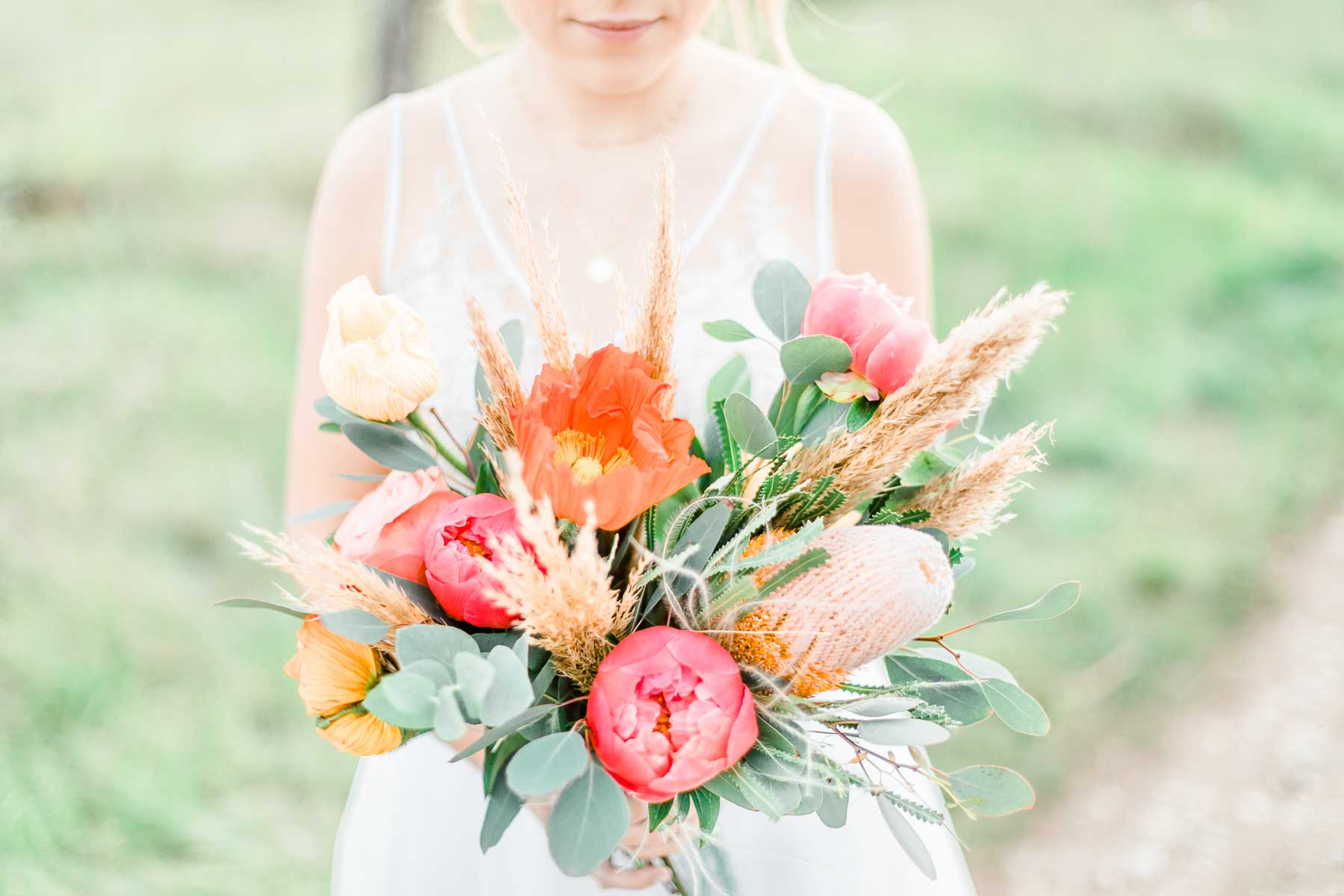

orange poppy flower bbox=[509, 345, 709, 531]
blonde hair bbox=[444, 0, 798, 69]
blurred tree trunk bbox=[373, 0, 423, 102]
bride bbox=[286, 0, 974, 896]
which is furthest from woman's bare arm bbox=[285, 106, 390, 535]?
blurred tree trunk bbox=[373, 0, 423, 102]

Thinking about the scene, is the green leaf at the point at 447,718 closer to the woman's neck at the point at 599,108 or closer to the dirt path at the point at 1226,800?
the woman's neck at the point at 599,108

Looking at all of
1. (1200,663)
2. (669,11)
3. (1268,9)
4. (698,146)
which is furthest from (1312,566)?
(1268,9)

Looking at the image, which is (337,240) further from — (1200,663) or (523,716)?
(1200,663)

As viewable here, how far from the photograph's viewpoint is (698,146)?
167cm

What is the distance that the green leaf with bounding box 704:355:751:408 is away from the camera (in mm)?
1092

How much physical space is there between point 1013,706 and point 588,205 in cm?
101

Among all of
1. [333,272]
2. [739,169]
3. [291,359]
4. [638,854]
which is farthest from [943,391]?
[291,359]

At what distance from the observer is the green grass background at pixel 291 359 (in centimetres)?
293

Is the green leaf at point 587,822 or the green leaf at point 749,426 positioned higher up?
the green leaf at point 749,426

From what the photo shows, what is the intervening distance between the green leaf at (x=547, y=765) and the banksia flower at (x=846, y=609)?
16 cm

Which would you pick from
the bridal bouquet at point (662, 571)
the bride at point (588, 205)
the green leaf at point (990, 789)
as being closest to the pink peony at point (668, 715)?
the bridal bouquet at point (662, 571)

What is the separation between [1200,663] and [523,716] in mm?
3095

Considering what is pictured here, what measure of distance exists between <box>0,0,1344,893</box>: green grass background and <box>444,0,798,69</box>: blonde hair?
194mm

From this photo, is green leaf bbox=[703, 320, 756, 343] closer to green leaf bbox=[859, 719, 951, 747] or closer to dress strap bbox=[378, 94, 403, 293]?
green leaf bbox=[859, 719, 951, 747]
